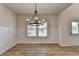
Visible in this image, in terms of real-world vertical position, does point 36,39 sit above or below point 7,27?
below

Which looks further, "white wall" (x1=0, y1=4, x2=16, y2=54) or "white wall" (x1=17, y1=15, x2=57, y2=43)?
"white wall" (x1=0, y1=4, x2=16, y2=54)

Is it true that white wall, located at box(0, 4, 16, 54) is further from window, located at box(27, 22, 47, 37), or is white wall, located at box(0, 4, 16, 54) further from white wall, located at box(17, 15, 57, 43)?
window, located at box(27, 22, 47, 37)

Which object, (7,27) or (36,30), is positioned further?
(7,27)

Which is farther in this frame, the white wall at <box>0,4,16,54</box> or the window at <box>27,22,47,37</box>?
the white wall at <box>0,4,16,54</box>

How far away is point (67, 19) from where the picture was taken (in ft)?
18.4

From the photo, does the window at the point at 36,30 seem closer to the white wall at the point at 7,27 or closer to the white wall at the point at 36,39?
the white wall at the point at 36,39

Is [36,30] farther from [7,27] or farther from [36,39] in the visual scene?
[7,27]

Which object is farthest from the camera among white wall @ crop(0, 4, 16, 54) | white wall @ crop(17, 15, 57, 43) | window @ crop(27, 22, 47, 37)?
white wall @ crop(0, 4, 16, 54)

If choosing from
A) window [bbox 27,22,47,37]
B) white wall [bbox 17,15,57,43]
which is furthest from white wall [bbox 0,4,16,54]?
window [bbox 27,22,47,37]

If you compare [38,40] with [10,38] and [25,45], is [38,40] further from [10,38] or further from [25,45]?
[10,38]

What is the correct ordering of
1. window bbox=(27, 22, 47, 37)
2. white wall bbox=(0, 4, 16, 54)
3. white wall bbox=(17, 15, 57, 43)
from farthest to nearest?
white wall bbox=(0, 4, 16, 54) → white wall bbox=(17, 15, 57, 43) → window bbox=(27, 22, 47, 37)

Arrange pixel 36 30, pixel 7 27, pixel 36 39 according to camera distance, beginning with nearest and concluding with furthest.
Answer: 1. pixel 36 30
2. pixel 36 39
3. pixel 7 27

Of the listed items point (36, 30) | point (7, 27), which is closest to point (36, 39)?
point (36, 30)

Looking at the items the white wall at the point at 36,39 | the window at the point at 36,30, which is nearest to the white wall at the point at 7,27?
the white wall at the point at 36,39
